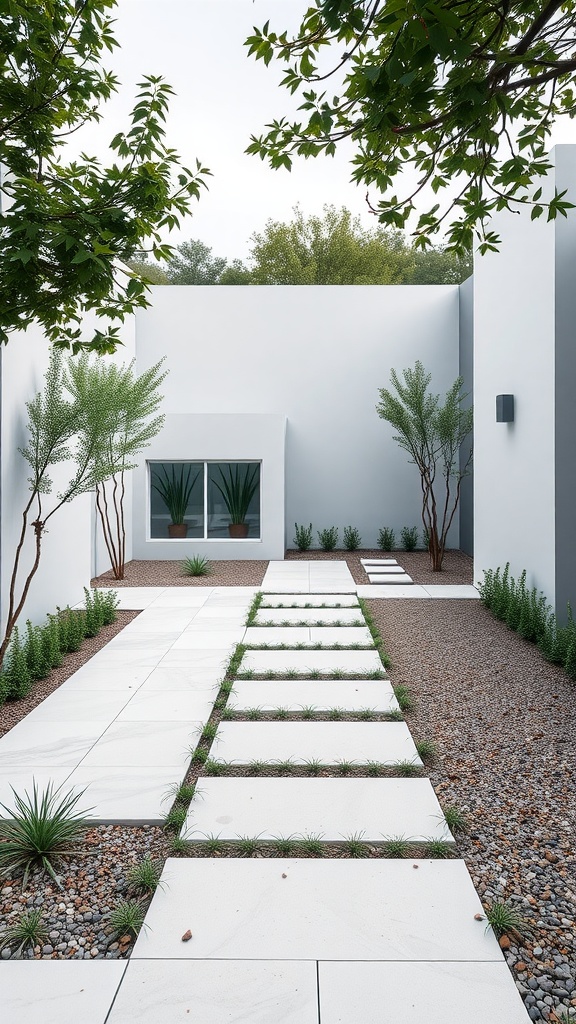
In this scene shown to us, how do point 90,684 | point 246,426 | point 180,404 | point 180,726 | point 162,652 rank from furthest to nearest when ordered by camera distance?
1. point 180,404
2. point 246,426
3. point 162,652
4. point 90,684
5. point 180,726

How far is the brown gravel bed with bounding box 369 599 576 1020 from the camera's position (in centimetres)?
232

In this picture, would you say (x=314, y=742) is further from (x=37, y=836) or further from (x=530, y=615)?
(x=530, y=615)

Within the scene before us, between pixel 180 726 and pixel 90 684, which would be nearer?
pixel 180 726

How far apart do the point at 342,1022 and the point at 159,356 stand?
1141 cm

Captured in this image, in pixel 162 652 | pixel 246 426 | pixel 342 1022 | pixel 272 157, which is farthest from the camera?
pixel 246 426

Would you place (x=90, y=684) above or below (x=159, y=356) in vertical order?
below

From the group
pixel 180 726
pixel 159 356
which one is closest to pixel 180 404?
pixel 159 356

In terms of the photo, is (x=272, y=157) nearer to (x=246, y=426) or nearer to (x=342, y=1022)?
(x=342, y=1022)

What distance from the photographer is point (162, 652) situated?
19.4 ft

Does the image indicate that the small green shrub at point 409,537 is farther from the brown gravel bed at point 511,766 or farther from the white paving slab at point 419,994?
the white paving slab at point 419,994

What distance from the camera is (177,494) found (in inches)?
450

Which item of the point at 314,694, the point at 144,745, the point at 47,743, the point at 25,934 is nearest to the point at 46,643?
the point at 47,743

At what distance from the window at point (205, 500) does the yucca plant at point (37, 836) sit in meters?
8.34

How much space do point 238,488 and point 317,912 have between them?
912 cm
